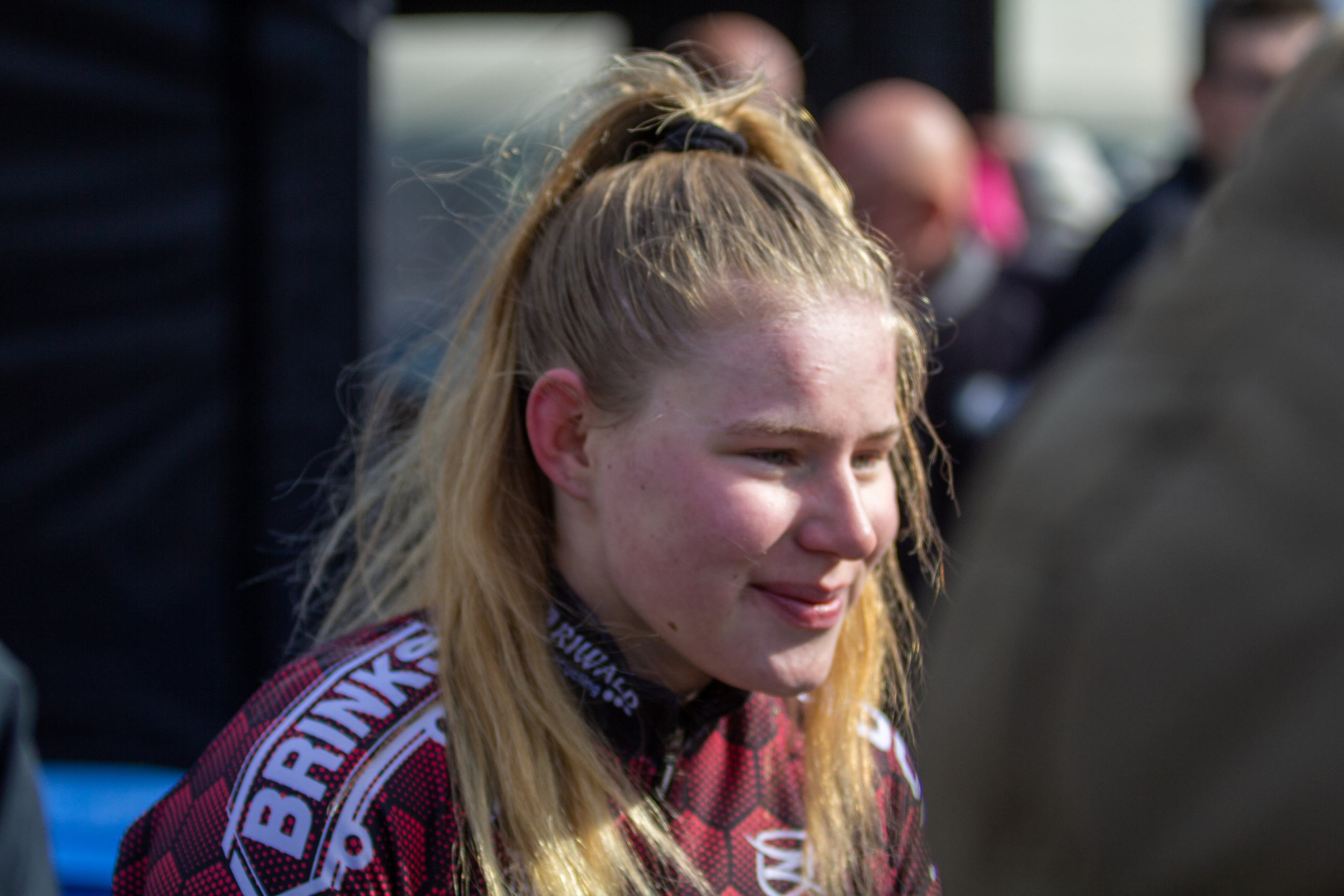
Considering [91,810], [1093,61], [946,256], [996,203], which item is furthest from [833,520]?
[1093,61]

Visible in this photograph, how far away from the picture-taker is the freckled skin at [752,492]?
127 centimetres

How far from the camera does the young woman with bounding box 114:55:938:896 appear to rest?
1.26m

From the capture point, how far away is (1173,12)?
14.3m

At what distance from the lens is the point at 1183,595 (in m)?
0.42

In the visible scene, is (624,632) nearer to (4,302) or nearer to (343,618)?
(343,618)

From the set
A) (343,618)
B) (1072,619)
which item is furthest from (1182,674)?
(343,618)

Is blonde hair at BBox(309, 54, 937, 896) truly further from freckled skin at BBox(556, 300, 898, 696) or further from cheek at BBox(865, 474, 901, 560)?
cheek at BBox(865, 474, 901, 560)

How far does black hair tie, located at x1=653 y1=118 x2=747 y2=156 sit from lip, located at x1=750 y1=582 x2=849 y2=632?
0.56 meters

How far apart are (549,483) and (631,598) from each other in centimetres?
23

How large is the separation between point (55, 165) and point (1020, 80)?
11177mm

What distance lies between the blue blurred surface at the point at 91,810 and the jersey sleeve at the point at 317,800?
2.15ft

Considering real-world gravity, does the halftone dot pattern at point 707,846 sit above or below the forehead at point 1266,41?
below

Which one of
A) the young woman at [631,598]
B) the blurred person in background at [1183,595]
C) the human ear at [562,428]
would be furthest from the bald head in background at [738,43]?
the blurred person in background at [1183,595]

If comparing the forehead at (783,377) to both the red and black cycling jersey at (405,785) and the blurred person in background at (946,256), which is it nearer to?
the red and black cycling jersey at (405,785)
